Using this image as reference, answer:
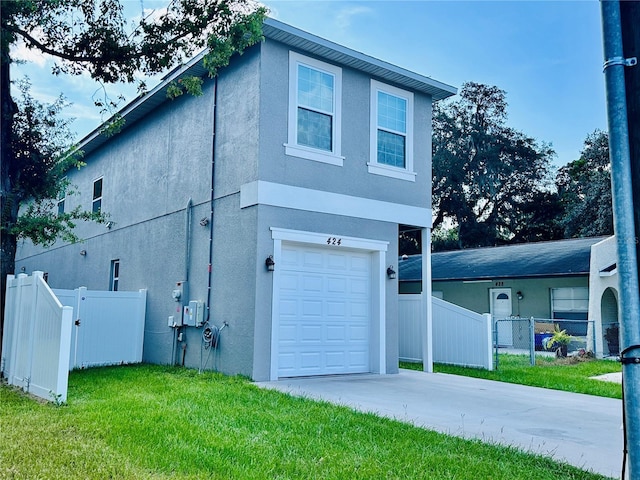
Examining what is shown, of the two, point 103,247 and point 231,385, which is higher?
point 103,247

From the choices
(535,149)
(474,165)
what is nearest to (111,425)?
(474,165)

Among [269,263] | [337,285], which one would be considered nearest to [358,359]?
[337,285]

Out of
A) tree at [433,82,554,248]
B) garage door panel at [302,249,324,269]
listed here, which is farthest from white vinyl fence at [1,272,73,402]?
tree at [433,82,554,248]

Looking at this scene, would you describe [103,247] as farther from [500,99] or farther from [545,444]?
[500,99]

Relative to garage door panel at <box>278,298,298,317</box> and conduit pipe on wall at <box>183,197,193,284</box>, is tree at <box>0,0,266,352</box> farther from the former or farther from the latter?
garage door panel at <box>278,298,298,317</box>

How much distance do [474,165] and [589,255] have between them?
18834mm

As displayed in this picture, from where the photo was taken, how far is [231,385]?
835 centimetres

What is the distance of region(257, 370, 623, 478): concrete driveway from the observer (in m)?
5.52

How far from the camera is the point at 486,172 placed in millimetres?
35094

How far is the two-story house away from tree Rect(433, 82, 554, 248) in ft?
79.4

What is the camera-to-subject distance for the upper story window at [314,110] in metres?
9.83

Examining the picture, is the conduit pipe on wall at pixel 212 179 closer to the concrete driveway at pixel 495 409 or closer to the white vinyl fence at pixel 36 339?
the concrete driveway at pixel 495 409

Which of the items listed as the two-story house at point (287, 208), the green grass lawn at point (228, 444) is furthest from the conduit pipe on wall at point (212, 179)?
the green grass lawn at point (228, 444)

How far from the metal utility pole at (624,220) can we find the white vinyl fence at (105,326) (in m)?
10.8
